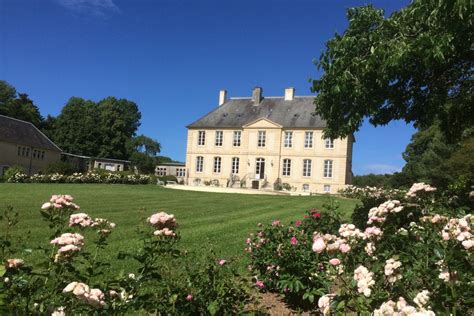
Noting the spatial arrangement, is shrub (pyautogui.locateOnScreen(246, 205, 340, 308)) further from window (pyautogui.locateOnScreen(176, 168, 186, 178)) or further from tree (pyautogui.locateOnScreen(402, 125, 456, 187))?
window (pyautogui.locateOnScreen(176, 168, 186, 178))

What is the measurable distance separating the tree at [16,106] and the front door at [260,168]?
3337cm

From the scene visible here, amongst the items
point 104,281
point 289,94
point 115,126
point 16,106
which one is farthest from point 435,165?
point 16,106

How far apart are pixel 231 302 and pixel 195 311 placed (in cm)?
33

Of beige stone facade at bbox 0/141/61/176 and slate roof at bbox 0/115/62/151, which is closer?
beige stone facade at bbox 0/141/61/176

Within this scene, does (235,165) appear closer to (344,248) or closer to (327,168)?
(327,168)

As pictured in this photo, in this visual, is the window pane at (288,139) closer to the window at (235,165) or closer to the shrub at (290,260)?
the window at (235,165)

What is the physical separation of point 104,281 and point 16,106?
189 ft

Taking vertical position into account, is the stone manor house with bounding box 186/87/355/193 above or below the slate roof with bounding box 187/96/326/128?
below

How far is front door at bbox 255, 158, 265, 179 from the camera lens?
127ft

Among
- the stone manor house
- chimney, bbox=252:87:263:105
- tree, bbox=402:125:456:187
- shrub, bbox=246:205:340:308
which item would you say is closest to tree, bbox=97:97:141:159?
the stone manor house

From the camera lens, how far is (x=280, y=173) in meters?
38.2

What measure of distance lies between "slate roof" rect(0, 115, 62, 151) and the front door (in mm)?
23629

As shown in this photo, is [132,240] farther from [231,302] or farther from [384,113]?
[384,113]

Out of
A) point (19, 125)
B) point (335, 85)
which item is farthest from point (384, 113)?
point (19, 125)
